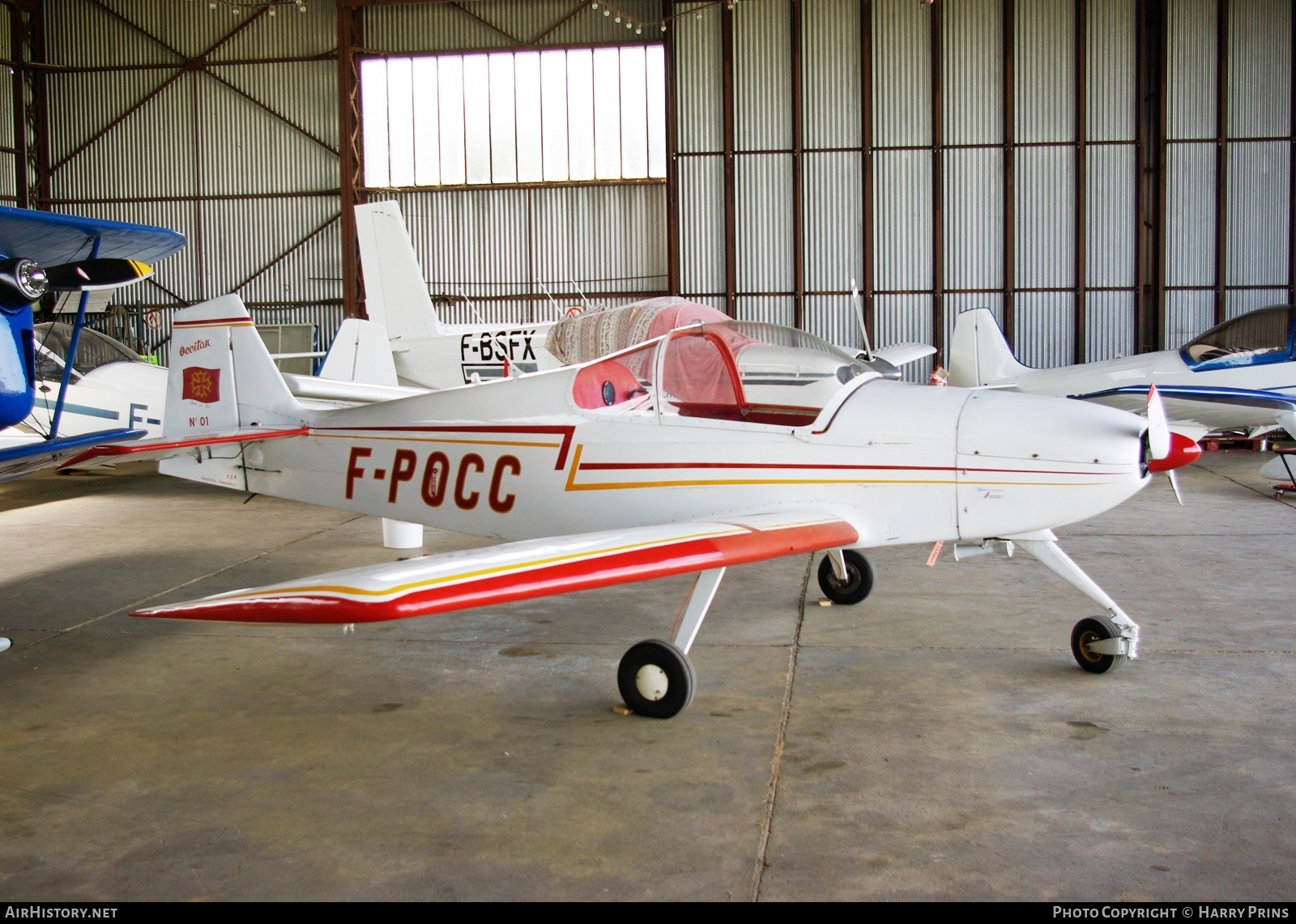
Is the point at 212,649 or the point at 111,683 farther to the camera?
the point at 212,649

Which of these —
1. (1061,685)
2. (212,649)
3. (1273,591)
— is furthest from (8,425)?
(1273,591)

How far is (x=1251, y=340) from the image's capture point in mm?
11273

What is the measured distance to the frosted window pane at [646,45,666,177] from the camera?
65.9 ft

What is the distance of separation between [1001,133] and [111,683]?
1751 centimetres

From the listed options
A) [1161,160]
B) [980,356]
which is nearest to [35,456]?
[980,356]

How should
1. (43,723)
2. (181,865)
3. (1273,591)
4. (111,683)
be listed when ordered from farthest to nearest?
1. (1273,591)
2. (111,683)
3. (43,723)
4. (181,865)

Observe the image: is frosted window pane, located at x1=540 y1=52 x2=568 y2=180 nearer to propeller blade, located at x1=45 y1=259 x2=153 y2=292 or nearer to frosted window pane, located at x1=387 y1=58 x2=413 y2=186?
frosted window pane, located at x1=387 y1=58 x2=413 y2=186

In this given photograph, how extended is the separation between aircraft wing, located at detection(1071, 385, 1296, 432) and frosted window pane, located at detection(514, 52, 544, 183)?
1220 centimetres

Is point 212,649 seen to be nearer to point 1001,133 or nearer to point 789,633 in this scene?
point 789,633

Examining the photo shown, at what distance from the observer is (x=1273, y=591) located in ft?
21.1

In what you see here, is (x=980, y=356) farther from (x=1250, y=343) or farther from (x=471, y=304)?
(x=471, y=304)

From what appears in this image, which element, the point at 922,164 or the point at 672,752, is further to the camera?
the point at 922,164

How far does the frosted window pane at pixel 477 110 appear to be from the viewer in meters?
20.4

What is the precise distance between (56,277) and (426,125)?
1464 centimetres
